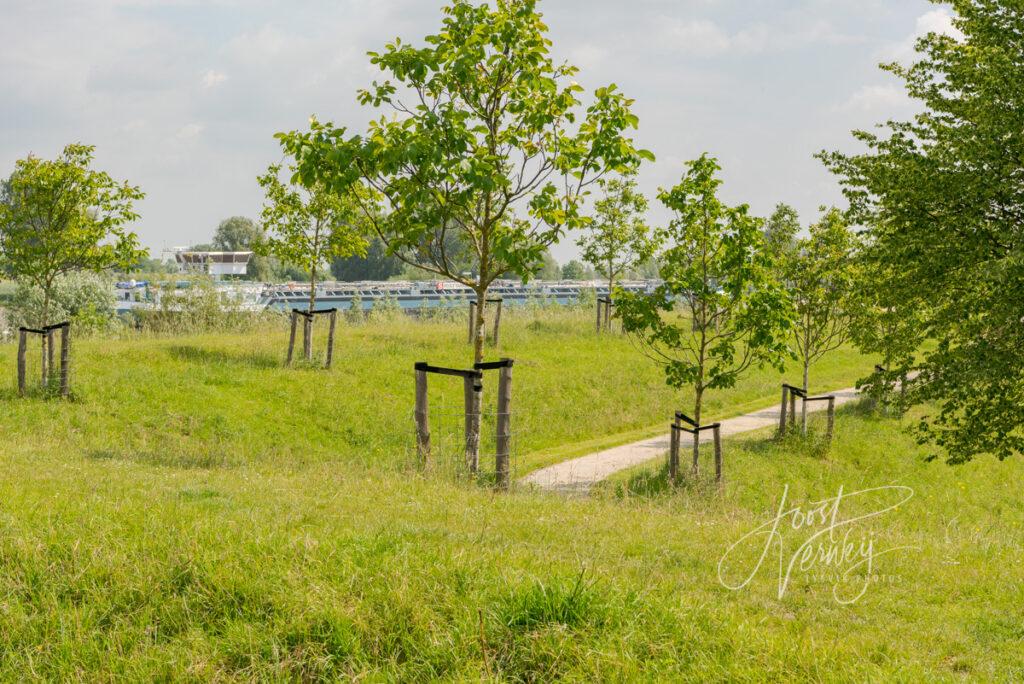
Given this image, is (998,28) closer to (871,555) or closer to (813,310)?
(871,555)

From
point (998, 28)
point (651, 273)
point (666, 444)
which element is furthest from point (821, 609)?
point (651, 273)

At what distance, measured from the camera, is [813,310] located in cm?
2267

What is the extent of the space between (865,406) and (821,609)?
810 inches

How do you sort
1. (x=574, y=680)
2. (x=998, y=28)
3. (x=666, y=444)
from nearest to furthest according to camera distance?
1. (x=574, y=680)
2. (x=998, y=28)
3. (x=666, y=444)

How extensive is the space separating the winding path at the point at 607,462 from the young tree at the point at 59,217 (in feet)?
42.1

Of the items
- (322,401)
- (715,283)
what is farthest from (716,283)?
(322,401)

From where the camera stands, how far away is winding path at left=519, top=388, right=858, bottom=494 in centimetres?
1552

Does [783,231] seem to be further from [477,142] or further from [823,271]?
[477,142]

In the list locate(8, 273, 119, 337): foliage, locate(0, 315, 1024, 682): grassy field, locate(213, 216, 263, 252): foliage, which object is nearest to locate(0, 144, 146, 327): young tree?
locate(0, 315, 1024, 682): grassy field

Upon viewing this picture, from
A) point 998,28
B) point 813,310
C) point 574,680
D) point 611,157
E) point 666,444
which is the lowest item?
point 666,444

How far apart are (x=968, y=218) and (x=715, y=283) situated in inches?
206

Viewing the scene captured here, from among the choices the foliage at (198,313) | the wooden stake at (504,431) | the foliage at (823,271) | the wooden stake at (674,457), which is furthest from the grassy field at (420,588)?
the foliage at (198,313)

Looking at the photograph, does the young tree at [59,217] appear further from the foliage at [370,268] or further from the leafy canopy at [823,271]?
the foliage at [370,268]

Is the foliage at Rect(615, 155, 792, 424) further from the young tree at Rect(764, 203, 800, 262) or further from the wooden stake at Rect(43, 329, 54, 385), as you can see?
the wooden stake at Rect(43, 329, 54, 385)
